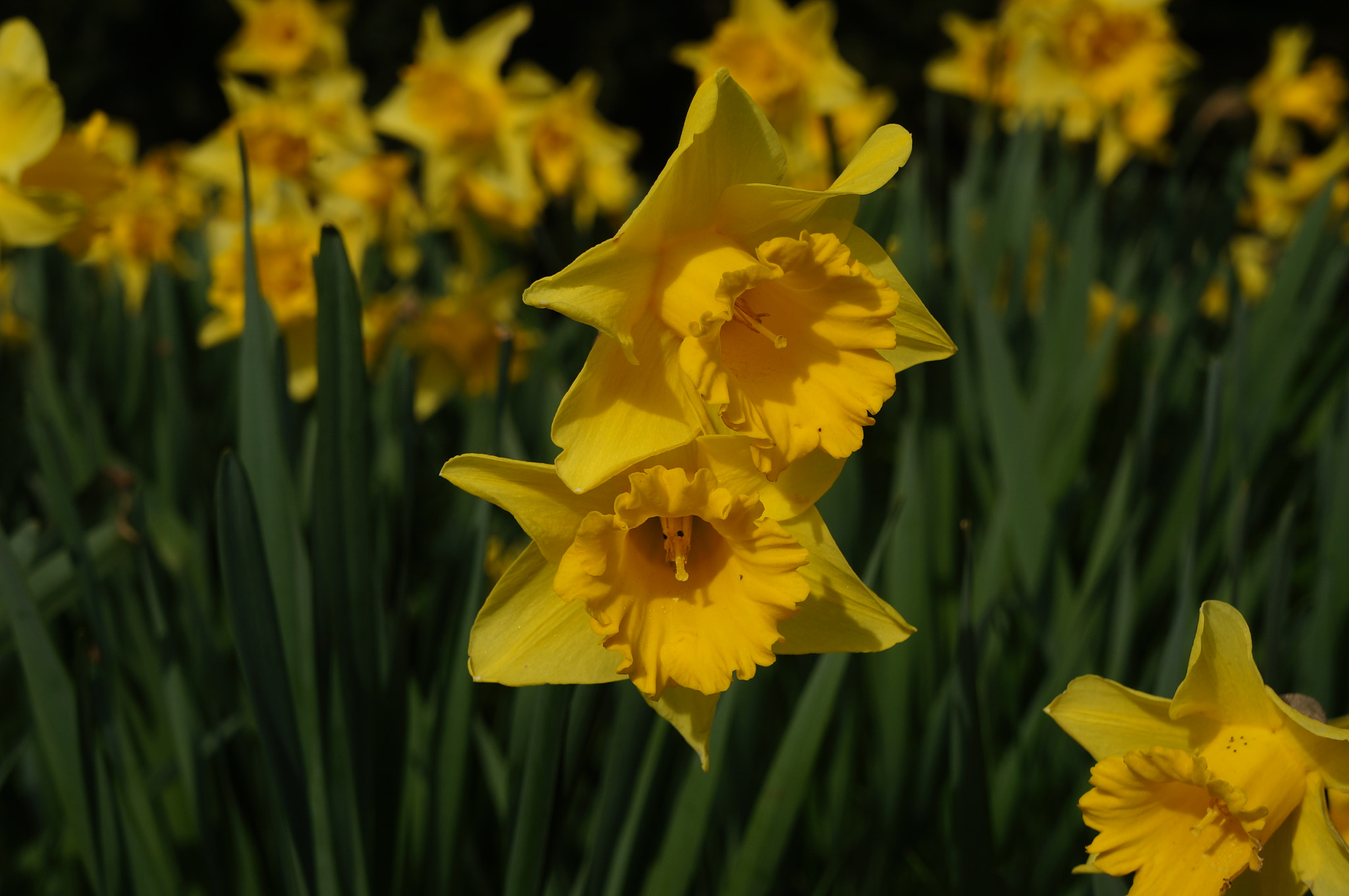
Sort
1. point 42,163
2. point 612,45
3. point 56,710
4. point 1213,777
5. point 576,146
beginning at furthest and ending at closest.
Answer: point 612,45
point 576,146
point 42,163
point 56,710
point 1213,777

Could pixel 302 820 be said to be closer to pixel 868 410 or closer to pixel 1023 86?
pixel 868 410

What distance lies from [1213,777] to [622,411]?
0.53 metres

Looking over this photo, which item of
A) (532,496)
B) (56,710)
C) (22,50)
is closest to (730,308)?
(532,496)

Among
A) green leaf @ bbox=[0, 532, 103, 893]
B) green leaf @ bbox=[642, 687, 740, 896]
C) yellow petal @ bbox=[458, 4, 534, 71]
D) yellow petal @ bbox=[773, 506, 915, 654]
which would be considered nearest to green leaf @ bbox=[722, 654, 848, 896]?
green leaf @ bbox=[642, 687, 740, 896]

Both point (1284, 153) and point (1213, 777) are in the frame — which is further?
point (1284, 153)

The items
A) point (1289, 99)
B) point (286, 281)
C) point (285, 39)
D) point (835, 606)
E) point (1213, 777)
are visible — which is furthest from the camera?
point (1289, 99)

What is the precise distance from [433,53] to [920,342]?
1.87 metres

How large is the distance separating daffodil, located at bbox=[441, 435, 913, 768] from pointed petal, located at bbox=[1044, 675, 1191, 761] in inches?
6.6

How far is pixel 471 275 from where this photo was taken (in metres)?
2.38

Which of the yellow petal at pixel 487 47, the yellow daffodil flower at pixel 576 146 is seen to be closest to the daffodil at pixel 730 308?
the yellow daffodil flower at pixel 576 146

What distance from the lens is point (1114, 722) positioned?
821mm

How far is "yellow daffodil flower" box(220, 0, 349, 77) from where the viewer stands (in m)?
2.73

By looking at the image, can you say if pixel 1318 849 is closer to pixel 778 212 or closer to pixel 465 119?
pixel 778 212

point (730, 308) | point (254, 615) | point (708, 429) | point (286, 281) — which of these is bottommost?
point (254, 615)
